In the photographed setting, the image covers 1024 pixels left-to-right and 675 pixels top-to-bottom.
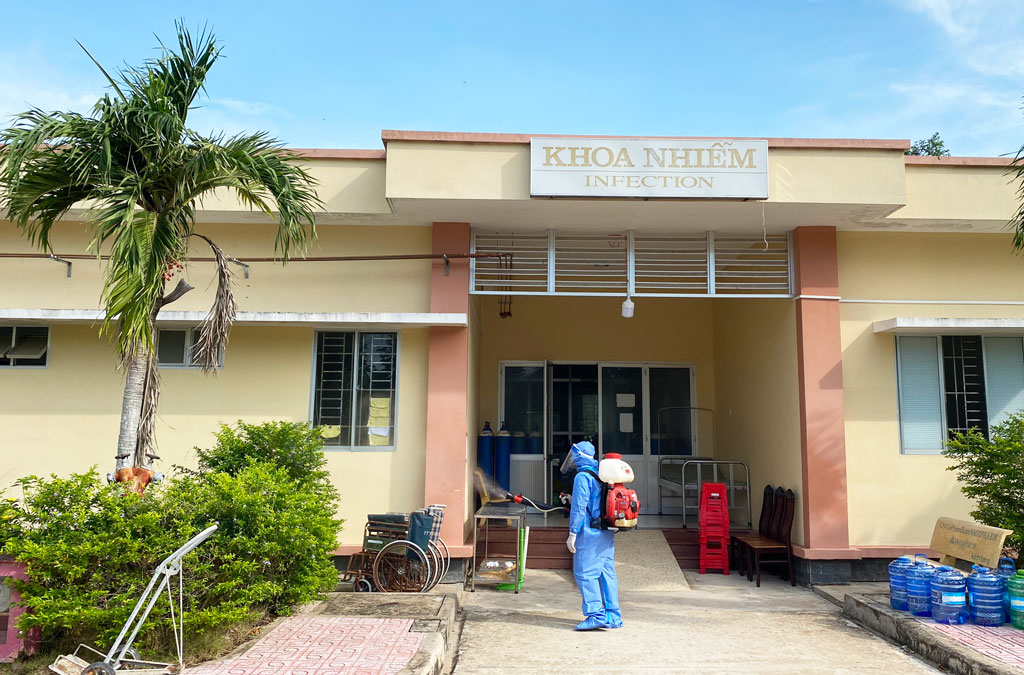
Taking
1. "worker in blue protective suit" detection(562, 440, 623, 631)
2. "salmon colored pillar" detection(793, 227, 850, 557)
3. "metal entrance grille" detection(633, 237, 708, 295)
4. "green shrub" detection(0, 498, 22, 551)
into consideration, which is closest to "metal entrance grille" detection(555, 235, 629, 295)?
"metal entrance grille" detection(633, 237, 708, 295)

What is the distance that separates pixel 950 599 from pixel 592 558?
3092 millimetres

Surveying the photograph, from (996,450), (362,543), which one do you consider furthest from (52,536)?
(996,450)

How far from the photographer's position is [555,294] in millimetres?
8898

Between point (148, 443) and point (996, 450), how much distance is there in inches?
305

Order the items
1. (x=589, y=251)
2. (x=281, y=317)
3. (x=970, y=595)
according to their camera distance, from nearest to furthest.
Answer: (x=970, y=595)
(x=281, y=317)
(x=589, y=251)

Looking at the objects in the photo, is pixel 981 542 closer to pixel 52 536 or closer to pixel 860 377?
pixel 860 377

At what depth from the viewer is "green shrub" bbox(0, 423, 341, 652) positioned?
512 cm

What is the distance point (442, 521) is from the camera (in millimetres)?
8336

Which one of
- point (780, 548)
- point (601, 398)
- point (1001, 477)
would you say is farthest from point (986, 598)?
point (601, 398)

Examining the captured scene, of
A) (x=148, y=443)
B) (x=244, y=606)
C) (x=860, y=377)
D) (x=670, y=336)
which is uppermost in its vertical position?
(x=670, y=336)

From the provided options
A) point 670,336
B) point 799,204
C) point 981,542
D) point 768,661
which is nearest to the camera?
point 768,661

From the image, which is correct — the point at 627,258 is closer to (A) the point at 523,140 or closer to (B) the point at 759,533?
(A) the point at 523,140

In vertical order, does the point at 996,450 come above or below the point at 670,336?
below

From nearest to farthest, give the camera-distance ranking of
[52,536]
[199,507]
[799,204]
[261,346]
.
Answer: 1. [52,536]
2. [199,507]
3. [799,204]
4. [261,346]
